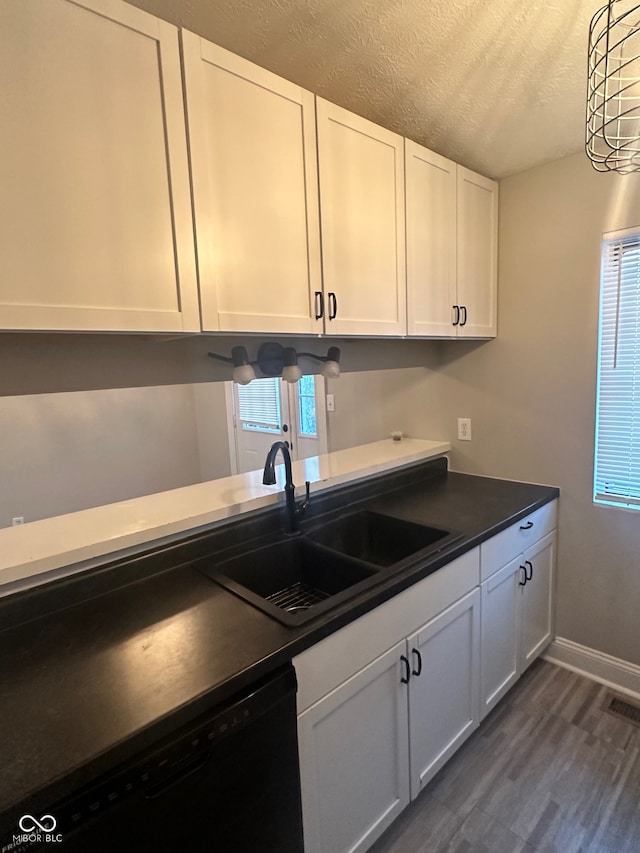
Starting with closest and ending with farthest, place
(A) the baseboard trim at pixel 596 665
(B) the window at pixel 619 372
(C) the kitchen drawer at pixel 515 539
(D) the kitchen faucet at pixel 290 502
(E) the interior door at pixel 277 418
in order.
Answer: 1. (D) the kitchen faucet at pixel 290 502
2. (C) the kitchen drawer at pixel 515 539
3. (B) the window at pixel 619 372
4. (A) the baseboard trim at pixel 596 665
5. (E) the interior door at pixel 277 418

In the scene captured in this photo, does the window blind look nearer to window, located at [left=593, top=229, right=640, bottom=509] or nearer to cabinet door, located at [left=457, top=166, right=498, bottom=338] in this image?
cabinet door, located at [left=457, top=166, right=498, bottom=338]

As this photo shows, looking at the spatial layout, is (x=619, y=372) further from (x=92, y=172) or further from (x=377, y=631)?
(x=92, y=172)

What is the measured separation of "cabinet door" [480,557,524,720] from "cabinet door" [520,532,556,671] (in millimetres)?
80

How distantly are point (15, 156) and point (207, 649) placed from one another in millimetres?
1135

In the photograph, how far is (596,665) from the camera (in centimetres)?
213

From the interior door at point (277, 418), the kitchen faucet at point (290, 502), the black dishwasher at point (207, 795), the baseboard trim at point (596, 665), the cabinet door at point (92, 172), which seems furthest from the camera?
the interior door at point (277, 418)

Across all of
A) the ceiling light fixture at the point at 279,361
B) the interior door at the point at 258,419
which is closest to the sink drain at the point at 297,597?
the ceiling light fixture at the point at 279,361

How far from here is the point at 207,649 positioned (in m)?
1.00

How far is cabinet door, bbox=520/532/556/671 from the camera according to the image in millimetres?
2031

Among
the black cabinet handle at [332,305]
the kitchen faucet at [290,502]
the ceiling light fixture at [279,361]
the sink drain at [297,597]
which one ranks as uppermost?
the black cabinet handle at [332,305]

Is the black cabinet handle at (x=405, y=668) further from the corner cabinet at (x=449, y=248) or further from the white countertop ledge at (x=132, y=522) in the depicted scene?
the corner cabinet at (x=449, y=248)

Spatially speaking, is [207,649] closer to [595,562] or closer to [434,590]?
[434,590]

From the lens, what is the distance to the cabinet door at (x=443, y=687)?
1439 millimetres

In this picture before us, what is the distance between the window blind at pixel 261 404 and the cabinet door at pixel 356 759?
259 cm
